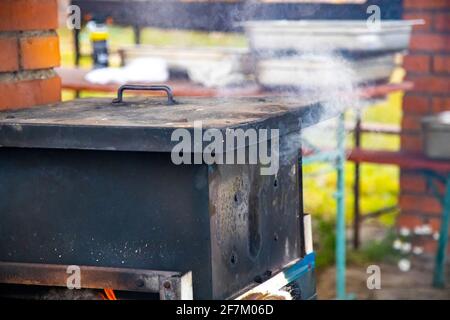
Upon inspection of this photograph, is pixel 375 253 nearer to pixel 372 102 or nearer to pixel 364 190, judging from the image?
pixel 372 102

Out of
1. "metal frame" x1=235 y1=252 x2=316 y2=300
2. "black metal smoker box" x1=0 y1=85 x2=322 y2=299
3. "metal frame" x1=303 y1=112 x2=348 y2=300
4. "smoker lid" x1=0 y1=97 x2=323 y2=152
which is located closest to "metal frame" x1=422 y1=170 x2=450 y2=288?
"metal frame" x1=303 y1=112 x2=348 y2=300

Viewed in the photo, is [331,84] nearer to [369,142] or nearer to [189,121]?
[189,121]

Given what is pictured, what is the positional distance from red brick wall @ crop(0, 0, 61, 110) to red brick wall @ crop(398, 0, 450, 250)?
2.91m

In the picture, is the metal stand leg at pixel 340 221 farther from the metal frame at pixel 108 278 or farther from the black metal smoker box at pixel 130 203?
the metal frame at pixel 108 278

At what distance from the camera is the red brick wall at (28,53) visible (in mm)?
2523

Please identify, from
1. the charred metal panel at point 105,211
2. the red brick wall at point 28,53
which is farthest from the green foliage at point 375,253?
the charred metal panel at point 105,211

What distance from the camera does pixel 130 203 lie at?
2023 millimetres

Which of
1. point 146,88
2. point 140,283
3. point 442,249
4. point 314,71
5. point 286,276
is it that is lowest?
point 442,249

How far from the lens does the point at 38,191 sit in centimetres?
211

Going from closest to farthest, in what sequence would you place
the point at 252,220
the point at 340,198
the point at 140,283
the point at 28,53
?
the point at 140,283 → the point at 252,220 → the point at 28,53 → the point at 340,198

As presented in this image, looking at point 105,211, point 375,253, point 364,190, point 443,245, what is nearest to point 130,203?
point 105,211

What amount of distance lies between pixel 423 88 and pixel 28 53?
316 cm

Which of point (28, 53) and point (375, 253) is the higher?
point (28, 53)

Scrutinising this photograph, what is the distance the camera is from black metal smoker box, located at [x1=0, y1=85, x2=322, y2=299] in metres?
1.96
